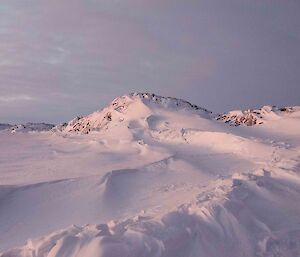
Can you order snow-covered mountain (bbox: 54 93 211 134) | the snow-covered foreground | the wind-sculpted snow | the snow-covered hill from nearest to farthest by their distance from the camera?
the wind-sculpted snow → the snow-covered foreground → the snow-covered hill → snow-covered mountain (bbox: 54 93 211 134)

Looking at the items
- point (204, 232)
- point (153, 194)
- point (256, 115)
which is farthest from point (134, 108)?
point (204, 232)

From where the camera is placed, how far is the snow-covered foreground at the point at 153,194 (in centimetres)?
359

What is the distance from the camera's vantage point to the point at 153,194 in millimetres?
5414

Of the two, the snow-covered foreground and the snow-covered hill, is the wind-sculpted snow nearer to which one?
the snow-covered foreground

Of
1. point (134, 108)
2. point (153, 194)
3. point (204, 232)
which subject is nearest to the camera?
point (204, 232)

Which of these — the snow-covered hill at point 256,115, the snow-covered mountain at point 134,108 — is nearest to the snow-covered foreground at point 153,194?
the snow-covered hill at point 256,115

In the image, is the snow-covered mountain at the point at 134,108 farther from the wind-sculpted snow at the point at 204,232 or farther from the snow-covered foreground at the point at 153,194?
the wind-sculpted snow at the point at 204,232

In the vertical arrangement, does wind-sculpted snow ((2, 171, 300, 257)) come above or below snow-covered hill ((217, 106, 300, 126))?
below

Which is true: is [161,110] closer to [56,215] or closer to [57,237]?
[56,215]

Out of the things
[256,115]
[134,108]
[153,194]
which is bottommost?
[153,194]

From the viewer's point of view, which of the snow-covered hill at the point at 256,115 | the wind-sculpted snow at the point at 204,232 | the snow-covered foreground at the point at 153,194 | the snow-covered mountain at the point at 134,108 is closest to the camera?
the wind-sculpted snow at the point at 204,232

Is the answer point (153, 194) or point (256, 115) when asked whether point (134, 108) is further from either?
point (153, 194)

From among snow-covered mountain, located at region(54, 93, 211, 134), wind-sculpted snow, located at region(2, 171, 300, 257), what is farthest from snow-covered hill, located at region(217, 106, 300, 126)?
wind-sculpted snow, located at region(2, 171, 300, 257)

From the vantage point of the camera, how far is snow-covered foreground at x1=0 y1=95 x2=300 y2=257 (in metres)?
3.59
